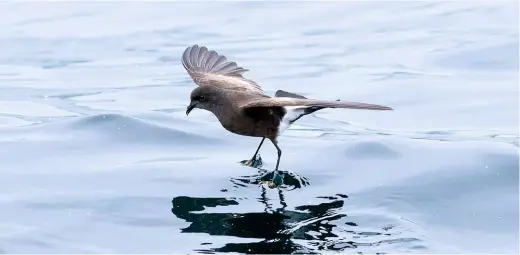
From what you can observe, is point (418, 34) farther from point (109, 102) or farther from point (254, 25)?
point (109, 102)

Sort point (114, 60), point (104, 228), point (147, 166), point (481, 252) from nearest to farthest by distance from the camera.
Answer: point (481, 252), point (104, 228), point (147, 166), point (114, 60)

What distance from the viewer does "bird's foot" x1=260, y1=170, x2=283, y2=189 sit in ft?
26.3

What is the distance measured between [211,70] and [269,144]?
39.1 inches

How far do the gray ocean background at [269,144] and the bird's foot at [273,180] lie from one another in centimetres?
8

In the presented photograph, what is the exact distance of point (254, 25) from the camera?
16766 millimetres

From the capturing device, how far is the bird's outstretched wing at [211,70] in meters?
9.62

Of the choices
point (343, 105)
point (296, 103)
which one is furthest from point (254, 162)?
point (343, 105)

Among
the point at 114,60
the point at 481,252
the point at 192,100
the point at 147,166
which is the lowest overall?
the point at 481,252

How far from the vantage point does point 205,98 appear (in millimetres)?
8781

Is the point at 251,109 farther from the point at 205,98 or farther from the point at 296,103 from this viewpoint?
the point at 296,103

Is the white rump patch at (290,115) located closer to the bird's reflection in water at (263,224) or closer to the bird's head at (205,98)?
the bird's head at (205,98)

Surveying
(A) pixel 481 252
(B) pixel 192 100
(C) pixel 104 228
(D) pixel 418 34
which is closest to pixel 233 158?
(B) pixel 192 100

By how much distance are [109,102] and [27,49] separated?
12.9ft

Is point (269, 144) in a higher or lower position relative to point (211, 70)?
lower
